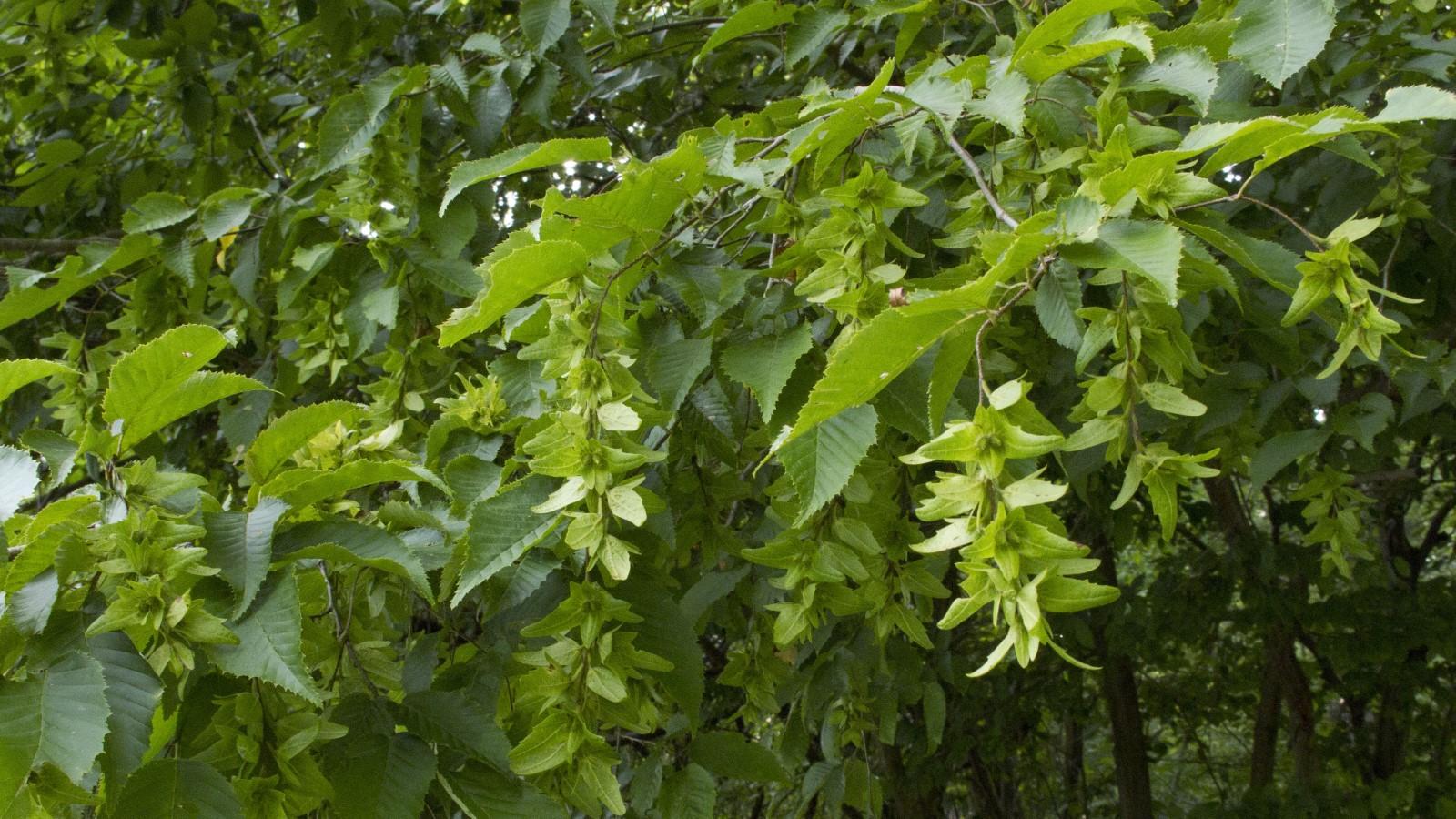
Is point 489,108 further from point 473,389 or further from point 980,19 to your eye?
point 980,19

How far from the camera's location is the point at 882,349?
94 cm

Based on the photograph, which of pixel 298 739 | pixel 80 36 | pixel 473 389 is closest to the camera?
pixel 298 739

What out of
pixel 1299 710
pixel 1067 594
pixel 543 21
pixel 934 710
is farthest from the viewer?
pixel 1299 710

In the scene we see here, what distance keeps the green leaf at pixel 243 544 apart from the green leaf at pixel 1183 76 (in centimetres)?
106

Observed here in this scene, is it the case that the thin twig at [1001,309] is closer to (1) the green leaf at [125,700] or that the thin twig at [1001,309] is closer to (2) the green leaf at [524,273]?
(2) the green leaf at [524,273]

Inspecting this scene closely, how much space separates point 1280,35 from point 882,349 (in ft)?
2.78

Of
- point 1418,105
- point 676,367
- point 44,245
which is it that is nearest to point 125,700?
point 676,367

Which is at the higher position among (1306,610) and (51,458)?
(51,458)

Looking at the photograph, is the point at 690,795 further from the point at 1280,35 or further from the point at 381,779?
the point at 1280,35

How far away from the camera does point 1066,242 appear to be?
3.16ft

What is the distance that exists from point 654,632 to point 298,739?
38 cm

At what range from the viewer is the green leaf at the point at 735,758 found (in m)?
1.52

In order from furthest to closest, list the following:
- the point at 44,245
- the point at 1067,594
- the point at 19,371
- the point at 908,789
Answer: the point at 908,789 → the point at 44,245 → the point at 19,371 → the point at 1067,594

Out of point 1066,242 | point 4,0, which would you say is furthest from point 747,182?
point 4,0
